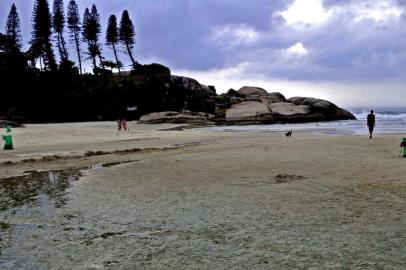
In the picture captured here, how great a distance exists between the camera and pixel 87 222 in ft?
21.7

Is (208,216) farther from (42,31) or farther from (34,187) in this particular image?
(42,31)

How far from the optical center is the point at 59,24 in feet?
Answer: 240

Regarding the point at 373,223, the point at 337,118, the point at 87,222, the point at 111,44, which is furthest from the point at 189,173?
the point at 111,44

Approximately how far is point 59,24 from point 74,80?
16994 mm

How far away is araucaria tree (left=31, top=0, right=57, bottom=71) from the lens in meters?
69.3

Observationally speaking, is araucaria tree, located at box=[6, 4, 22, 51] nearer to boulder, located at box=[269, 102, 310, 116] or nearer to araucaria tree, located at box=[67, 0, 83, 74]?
araucaria tree, located at box=[67, 0, 83, 74]

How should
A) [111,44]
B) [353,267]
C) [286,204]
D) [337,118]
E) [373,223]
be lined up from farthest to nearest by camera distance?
[111,44], [337,118], [286,204], [373,223], [353,267]

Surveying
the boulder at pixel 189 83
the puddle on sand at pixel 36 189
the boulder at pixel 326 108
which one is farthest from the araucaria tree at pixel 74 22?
the puddle on sand at pixel 36 189

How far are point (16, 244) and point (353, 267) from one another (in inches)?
160

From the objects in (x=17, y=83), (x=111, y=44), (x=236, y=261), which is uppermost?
(x=111, y=44)

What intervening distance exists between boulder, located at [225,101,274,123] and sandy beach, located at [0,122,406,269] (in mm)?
38297

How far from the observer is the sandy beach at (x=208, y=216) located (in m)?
4.94

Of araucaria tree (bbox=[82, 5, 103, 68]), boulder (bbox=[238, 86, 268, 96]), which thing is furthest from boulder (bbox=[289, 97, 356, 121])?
araucaria tree (bbox=[82, 5, 103, 68])

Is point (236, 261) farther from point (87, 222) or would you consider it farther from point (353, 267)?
point (87, 222)
